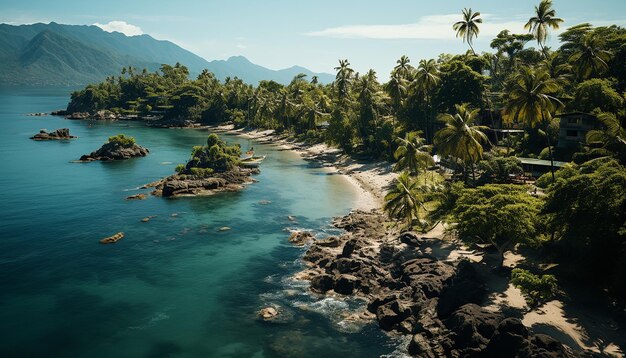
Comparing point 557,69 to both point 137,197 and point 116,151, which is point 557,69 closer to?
point 137,197

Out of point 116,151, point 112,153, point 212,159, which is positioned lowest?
point 112,153

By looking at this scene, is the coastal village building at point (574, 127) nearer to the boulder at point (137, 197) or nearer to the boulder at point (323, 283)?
the boulder at point (323, 283)

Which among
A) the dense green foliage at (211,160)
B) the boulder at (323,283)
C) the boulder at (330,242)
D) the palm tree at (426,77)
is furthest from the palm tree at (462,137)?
the dense green foliage at (211,160)

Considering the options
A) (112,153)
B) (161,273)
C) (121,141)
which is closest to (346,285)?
(161,273)

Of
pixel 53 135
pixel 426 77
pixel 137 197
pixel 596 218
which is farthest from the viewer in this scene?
pixel 53 135

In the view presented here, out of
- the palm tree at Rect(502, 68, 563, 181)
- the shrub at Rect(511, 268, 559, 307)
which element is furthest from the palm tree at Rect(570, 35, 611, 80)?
the shrub at Rect(511, 268, 559, 307)

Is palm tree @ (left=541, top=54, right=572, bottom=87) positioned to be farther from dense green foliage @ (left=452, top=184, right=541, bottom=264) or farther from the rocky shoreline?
the rocky shoreline

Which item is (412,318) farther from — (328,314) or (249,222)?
(249,222)
